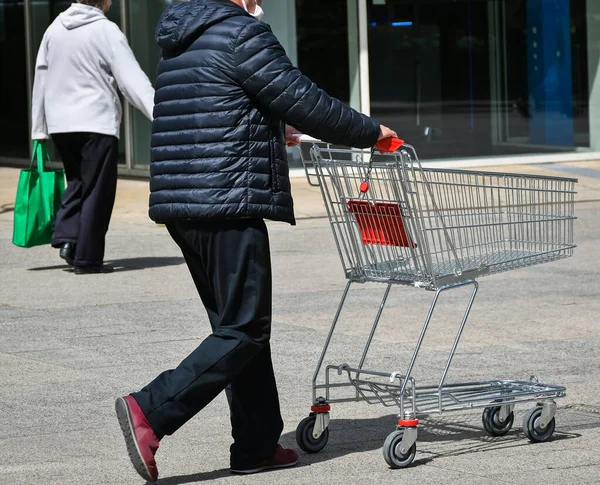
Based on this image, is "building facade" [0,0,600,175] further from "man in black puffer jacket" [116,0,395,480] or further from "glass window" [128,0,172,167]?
"man in black puffer jacket" [116,0,395,480]

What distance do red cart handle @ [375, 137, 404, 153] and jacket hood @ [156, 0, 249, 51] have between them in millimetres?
704

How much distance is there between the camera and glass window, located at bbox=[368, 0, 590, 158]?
62.5 feet

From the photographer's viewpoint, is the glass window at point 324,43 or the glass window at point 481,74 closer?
the glass window at point 324,43

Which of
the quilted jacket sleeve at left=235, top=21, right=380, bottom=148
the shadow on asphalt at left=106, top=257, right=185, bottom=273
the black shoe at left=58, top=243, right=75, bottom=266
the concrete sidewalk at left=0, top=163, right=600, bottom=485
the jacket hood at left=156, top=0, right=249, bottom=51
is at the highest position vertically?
the jacket hood at left=156, top=0, right=249, bottom=51

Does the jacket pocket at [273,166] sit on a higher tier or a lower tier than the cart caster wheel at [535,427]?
higher

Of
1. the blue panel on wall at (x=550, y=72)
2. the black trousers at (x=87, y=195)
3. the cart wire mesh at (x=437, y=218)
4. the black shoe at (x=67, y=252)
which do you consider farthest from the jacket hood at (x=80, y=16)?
the blue panel on wall at (x=550, y=72)

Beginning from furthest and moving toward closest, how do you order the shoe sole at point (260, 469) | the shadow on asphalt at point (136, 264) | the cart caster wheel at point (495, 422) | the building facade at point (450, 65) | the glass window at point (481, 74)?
the glass window at point (481, 74) → the building facade at point (450, 65) → the shadow on asphalt at point (136, 264) → the cart caster wheel at point (495, 422) → the shoe sole at point (260, 469)

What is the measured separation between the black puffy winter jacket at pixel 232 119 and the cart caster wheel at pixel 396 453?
3.04ft

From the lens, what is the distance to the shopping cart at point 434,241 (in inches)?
202

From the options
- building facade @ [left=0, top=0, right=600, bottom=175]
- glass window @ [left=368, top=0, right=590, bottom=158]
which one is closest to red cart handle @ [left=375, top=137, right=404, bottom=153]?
building facade @ [left=0, top=0, right=600, bottom=175]

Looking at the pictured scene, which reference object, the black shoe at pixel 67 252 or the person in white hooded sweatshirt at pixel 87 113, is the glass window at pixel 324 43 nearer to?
the person in white hooded sweatshirt at pixel 87 113

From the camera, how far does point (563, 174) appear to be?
18172 millimetres

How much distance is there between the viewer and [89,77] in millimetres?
10539

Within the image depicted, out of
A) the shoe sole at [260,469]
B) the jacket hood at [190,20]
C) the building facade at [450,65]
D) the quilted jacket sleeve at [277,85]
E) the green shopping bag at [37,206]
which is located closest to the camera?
the quilted jacket sleeve at [277,85]
